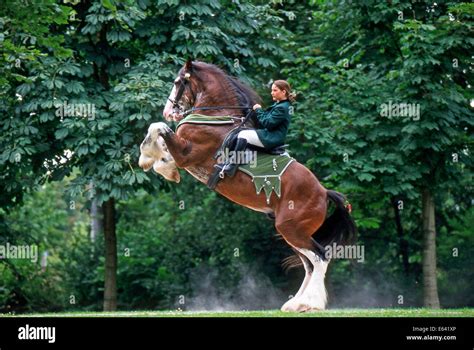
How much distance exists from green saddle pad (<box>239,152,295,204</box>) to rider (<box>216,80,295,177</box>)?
17 centimetres

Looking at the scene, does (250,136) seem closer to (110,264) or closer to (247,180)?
(247,180)

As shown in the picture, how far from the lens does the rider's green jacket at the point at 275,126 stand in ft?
45.0

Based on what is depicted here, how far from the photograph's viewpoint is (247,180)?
1384cm

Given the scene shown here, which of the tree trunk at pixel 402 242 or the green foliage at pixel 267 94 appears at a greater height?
the green foliage at pixel 267 94

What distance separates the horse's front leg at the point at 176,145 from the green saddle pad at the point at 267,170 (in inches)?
31.7

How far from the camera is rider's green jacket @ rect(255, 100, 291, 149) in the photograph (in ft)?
45.0

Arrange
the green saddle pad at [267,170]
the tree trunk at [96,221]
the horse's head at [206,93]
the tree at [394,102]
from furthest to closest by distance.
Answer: the tree trunk at [96,221] < the tree at [394,102] < the horse's head at [206,93] < the green saddle pad at [267,170]

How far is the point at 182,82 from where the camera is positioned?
1432cm

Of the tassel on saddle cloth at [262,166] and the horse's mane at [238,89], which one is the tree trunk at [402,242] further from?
the tassel on saddle cloth at [262,166]

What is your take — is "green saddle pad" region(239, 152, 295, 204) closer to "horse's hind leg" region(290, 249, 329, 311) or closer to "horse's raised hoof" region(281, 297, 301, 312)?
"horse's hind leg" region(290, 249, 329, 311)

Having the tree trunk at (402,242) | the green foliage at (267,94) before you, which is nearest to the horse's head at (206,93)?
the green foliage at (267,94)

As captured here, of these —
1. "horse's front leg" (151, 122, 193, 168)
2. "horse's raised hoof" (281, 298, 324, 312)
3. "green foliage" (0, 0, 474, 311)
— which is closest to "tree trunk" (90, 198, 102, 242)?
"green foliage" (0, 0, 474, 311)
